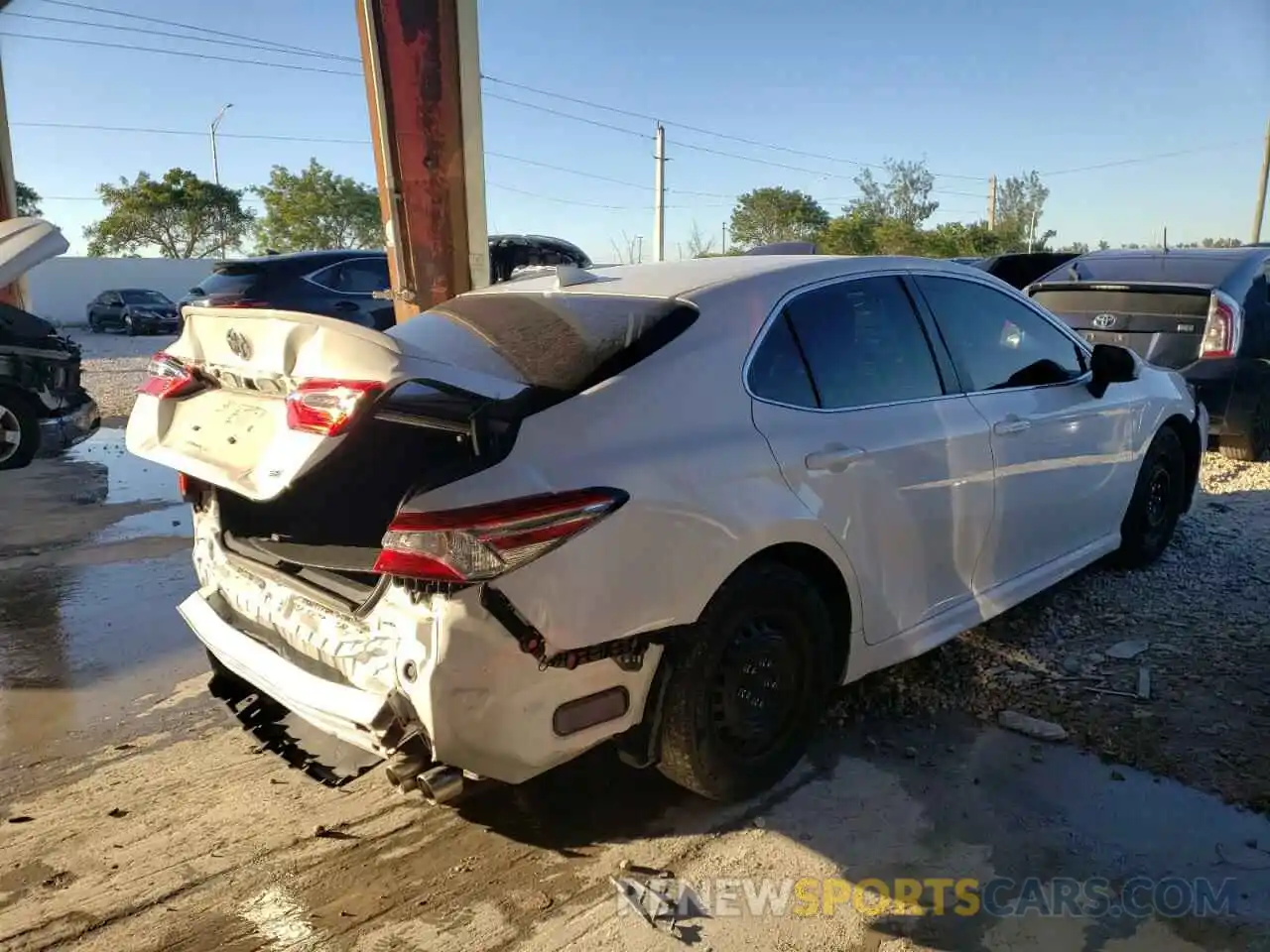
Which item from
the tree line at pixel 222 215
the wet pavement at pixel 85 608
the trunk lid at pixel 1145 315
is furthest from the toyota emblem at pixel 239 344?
the tree line at pixel 222 215

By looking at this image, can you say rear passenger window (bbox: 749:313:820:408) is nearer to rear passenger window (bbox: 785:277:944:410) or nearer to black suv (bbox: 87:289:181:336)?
rear passenger window (bbox: 785:277:944:410)

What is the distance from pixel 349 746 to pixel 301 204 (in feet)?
176

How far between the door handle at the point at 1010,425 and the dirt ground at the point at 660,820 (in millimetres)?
1010

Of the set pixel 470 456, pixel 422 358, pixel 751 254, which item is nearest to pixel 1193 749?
pixel 751 254

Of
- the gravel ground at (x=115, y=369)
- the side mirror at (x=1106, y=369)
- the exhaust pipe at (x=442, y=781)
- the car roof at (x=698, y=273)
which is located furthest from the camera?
the gravel ground at (x=115, y=369)

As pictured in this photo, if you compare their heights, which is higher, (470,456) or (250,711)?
(470,456)

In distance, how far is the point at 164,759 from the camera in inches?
135

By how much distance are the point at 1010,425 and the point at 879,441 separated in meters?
0.89

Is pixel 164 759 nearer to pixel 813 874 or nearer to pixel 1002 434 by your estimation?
pixel 813 874

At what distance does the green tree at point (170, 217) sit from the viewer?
47.5 meters

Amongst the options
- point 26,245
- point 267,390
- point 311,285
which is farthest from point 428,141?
point 267,390

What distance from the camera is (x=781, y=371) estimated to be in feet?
9.85

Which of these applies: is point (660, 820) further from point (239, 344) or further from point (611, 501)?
point (239, 344)

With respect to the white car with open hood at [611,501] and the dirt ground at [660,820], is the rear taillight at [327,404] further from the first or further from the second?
the dirt ground at [660,820]
